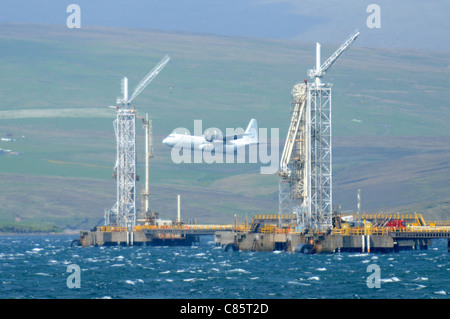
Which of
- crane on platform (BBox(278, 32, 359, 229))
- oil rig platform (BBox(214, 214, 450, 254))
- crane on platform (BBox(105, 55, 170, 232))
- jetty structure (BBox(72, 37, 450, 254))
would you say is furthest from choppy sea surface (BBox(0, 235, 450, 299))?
crane on platform (BBox(105, 55, 170, 232))

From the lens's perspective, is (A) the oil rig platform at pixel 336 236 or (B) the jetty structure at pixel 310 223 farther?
(B) the jetty structure at pixel 310 223

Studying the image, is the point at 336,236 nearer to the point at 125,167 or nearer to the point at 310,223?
the point at 310,223

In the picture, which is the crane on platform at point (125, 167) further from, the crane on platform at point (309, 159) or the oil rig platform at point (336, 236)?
the crane on platform at point (309, 159)

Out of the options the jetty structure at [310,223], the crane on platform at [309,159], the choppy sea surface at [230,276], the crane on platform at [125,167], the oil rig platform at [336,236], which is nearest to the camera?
the choppy sea surface at [230,276]

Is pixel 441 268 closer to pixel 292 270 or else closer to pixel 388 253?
pixel 292 270

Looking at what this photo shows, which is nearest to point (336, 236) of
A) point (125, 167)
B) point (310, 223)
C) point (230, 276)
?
point (310, 223)

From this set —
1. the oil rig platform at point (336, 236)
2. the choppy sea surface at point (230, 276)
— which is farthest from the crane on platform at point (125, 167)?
the choppy sea surface at point (230, 276)

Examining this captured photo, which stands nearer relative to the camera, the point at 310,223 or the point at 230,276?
the point at 230,276
